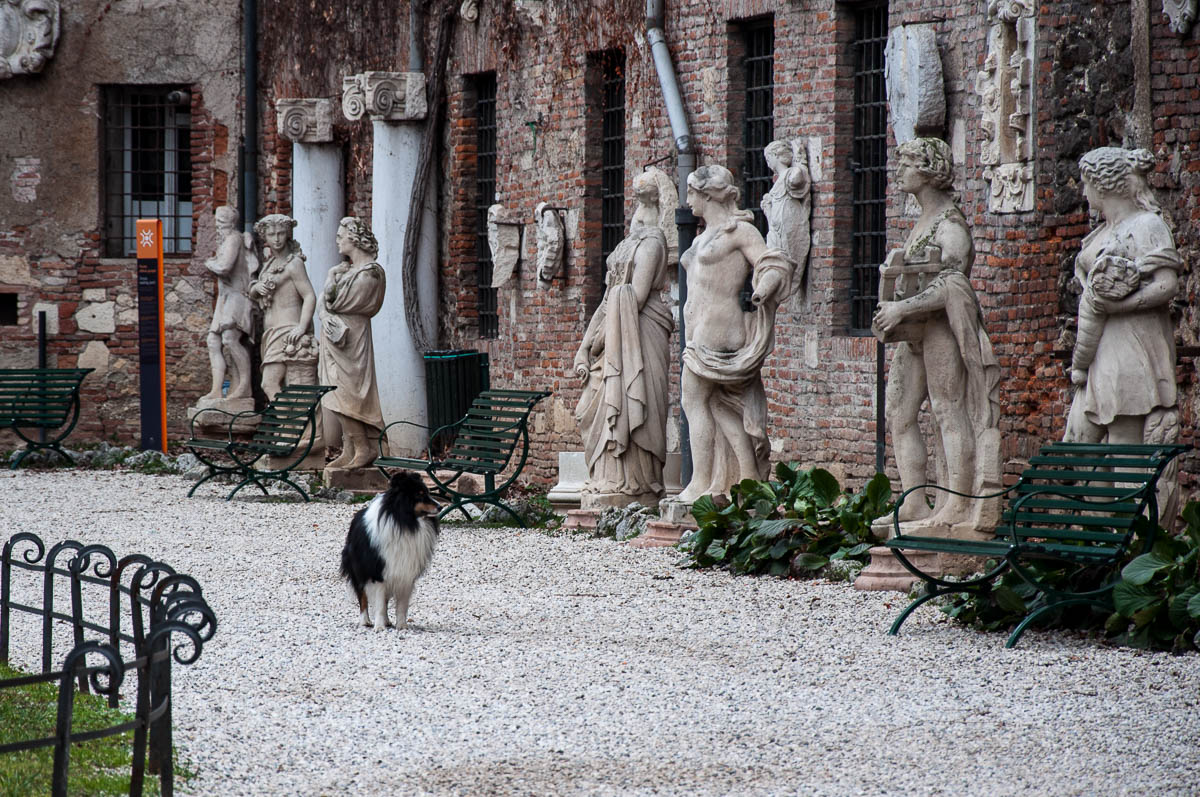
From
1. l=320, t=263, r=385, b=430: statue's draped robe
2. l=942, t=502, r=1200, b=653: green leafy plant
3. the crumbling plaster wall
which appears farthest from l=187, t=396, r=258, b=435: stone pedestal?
l=942, t=502, r=1200, b=653: green leafy plant

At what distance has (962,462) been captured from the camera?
29.0 feet

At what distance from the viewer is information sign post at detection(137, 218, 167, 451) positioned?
17.5m

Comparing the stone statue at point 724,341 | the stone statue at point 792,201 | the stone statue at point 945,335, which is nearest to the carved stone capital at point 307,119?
the stone statue at point 792,201

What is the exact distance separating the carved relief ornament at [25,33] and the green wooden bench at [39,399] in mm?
3489

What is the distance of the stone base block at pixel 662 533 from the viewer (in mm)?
10922

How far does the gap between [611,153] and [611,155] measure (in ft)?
0.06

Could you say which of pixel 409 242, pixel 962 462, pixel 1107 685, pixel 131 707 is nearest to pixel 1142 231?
pixel 962 462

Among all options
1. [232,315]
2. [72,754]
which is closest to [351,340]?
[232,315]

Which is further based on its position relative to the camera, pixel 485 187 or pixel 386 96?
pixel 485 187

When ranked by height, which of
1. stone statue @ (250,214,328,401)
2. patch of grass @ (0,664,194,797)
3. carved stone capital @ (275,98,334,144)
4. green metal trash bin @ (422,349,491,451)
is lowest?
patch of grass @ (0,664,194,797)

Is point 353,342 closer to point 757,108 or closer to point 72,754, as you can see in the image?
point 757,108

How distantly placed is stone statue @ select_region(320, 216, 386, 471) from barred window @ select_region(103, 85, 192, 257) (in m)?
5.47

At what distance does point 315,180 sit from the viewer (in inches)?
748

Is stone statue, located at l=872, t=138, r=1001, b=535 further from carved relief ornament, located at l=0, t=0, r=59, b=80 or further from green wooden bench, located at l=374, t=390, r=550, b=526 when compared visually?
carved relief ornament, located at l=0, t=0, r=59, b=80
